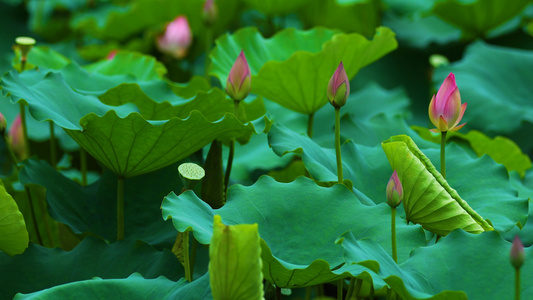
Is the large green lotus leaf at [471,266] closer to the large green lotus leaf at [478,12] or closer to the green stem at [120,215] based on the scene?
the green stem at [120,215]

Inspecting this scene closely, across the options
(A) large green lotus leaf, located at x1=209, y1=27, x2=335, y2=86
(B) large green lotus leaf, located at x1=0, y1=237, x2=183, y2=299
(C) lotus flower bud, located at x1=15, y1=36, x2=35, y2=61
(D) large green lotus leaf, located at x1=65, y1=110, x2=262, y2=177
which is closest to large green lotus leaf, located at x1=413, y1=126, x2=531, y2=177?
(A) large green lotus leaf, located at x1=209, y1=27, x2=335, y2=86

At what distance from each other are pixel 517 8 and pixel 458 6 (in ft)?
0.65

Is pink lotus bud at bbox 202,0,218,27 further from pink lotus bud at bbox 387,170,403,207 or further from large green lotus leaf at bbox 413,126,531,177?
pink lotus bud at bbox 387,170,403,207

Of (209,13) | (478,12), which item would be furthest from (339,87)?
(478,12)

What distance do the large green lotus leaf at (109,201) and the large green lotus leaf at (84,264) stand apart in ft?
0.35

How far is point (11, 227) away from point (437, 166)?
2.36 ft

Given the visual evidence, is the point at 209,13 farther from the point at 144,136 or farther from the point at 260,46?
the point at 144,136

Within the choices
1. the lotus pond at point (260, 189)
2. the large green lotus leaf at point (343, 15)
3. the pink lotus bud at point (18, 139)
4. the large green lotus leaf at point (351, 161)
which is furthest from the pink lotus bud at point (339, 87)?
the large green lotus leaf at point (343, 15)

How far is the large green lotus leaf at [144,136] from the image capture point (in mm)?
1024

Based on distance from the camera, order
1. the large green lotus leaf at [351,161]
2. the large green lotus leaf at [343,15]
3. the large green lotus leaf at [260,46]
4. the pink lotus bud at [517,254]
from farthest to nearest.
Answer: the large green lotus leaf at [343,15] → the large green lotus leaf at [260,46] → the large green lotus leaf at [351,161] → the pink lotus bud at [517,254]

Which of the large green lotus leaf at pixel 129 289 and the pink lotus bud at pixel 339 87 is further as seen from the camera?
the pink lotus bud at pixel 339 87

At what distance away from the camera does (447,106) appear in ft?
3.20

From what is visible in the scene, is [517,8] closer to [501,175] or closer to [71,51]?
[501,175]

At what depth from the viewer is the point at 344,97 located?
0.99 m
